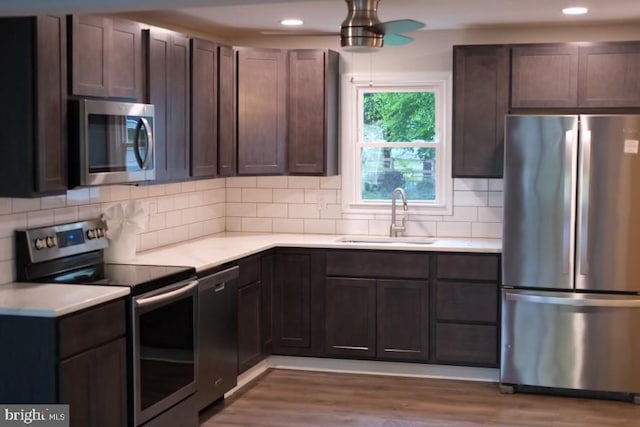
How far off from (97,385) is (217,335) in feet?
4.22

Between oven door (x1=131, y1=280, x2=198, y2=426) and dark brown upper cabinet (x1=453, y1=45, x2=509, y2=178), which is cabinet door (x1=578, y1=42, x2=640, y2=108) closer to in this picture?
dark brown upper cabinet (x1=453, y1=45, x2=509, y2=178)

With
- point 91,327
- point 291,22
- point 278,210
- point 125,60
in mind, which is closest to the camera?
point 91,327

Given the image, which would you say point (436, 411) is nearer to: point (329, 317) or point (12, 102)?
point (329, 317)

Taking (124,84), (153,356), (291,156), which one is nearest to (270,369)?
(291,156)

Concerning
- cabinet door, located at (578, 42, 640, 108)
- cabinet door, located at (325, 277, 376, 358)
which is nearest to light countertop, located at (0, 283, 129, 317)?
cabinet door, located at (325, 277, 376, 358)

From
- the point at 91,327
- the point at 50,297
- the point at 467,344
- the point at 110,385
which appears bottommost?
the point at 467,344

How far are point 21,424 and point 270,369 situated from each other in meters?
2.63

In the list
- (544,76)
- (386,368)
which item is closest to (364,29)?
(544,76)

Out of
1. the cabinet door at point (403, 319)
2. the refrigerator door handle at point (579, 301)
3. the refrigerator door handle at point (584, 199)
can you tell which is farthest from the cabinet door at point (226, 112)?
the refrigerator door handle at point (584, 199)

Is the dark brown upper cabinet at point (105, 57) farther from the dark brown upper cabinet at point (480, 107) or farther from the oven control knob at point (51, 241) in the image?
the dark brown upper cabinet at point (480, 107)

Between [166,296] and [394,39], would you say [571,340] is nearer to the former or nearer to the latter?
[394,39]

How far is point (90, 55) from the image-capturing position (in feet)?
13.5

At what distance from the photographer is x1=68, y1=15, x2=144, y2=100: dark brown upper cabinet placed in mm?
4012

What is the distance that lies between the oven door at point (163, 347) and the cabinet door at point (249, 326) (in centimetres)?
79
